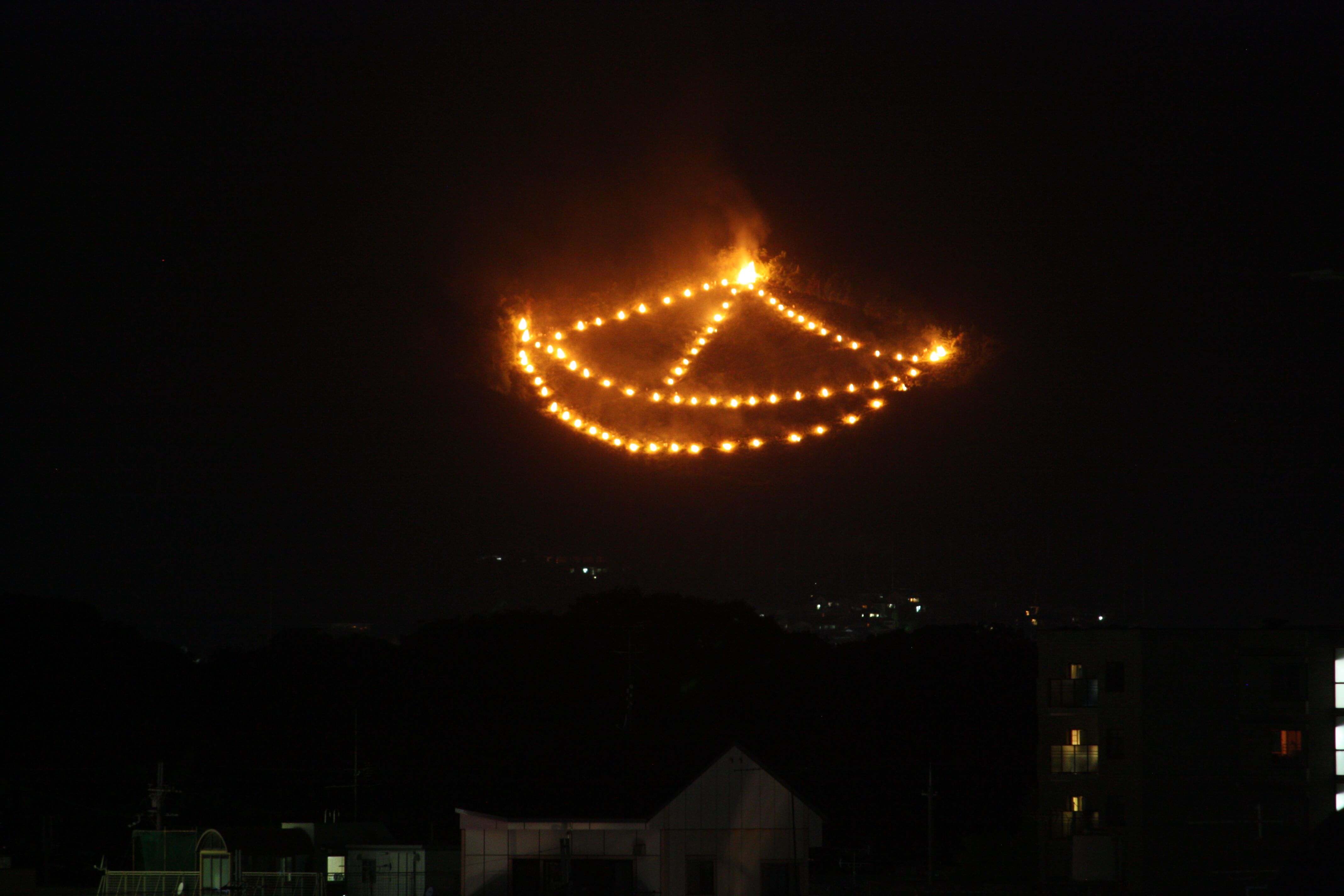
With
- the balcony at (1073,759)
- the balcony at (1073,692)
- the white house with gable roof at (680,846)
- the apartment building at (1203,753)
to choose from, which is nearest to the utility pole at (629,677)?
the balcony at (1073,759)

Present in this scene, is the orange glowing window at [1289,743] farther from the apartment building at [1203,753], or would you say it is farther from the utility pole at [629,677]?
the utility pole at [629,677]

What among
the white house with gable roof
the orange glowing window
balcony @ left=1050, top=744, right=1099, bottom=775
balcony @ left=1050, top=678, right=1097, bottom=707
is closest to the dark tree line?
balcony @ left=1050, top=744, right=1099, bottom=775

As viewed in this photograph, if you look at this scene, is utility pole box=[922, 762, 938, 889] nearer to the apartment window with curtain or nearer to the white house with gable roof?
the apartment window with curtain

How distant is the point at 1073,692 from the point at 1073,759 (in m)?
1.93

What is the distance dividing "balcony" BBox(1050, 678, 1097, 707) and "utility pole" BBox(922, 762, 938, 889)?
4.65 meters

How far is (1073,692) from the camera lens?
4250cm

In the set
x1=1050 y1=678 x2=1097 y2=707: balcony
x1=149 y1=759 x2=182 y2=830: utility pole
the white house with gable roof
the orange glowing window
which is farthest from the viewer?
x1=1050 y1=678 x2=1097 y2=707: balcony

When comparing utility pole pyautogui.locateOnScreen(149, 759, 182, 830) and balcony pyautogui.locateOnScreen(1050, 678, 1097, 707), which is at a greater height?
balcony pyautogui.locateOnScreen(1050, 678, 1097, 707)

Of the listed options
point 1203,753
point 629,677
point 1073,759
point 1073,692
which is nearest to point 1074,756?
point 1073,759

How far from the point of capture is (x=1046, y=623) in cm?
4888

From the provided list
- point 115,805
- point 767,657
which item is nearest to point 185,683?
point 115,805

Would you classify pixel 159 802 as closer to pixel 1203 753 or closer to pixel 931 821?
pixel 931 821

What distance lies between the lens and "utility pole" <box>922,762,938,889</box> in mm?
43619

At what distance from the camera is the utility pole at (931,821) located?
43.6 metres
